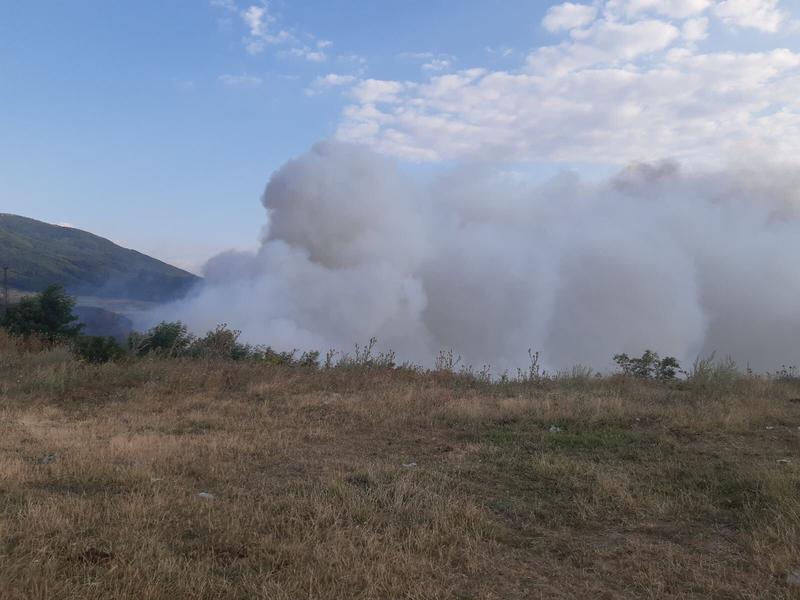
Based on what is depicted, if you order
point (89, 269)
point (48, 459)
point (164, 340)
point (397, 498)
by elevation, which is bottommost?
point (48, 459)

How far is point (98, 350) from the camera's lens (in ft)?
42.5

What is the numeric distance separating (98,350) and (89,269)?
67.3 m

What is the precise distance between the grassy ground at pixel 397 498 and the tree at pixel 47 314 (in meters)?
8.75

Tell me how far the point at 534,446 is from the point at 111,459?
4.51 m

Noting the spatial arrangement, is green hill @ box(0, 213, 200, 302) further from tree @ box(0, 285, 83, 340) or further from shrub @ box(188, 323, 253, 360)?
shrub @ box(188, 323, 253, 360)

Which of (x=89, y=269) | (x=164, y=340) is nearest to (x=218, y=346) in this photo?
(x=164, y=340)

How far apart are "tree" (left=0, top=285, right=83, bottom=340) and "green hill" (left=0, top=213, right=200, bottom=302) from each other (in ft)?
112

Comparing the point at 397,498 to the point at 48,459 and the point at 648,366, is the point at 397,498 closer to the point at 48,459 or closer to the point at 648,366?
the point at 48,459

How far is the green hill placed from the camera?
191 feet

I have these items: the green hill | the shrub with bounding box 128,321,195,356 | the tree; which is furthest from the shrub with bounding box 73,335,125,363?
the green hill

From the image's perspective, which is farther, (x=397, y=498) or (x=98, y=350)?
(x=98, y=350)

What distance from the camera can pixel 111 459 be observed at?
5.60m

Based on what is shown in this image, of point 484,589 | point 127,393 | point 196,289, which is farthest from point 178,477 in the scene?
→ point 196,289

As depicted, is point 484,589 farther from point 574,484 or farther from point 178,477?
point 178,477
